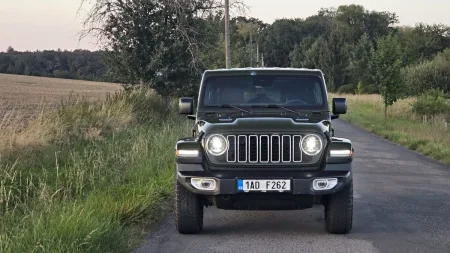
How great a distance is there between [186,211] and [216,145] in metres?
0.81

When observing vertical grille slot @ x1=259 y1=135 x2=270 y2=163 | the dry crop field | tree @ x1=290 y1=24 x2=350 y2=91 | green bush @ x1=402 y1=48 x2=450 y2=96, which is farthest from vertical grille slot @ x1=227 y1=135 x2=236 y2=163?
tree @ x1=290 y1=24 x2=350 y2=91

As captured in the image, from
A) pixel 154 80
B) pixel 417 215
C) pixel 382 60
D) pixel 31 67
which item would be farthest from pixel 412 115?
pixel 31 67

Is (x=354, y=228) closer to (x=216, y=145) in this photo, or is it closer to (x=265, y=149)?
(x=265, y=149)

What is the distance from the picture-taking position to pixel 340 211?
6.91 m

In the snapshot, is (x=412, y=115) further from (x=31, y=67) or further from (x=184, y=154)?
(x=31, y=67)

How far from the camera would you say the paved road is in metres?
6.44

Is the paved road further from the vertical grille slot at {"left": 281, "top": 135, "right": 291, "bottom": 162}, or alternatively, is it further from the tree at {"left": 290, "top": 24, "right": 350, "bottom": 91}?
Result: the tree at {"left": 290, "top": 24, "right": 350, "bottom": 91}

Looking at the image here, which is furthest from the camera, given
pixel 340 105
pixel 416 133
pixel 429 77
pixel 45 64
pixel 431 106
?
pixel 45 64

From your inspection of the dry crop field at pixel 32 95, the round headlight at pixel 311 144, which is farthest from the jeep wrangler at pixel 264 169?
the dry crop field at pixel 32 95

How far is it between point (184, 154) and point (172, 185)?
2.57 metres

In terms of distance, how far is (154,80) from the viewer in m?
22.9

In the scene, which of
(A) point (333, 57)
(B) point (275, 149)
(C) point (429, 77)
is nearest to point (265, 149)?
(B) point (275, 149)

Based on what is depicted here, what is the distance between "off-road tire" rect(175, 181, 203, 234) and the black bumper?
200 millimetres

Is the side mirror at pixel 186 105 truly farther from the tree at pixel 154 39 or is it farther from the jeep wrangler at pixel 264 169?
the tree at pixel 154 39
